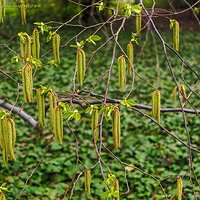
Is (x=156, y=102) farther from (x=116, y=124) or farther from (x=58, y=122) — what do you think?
(x=58, y=122)

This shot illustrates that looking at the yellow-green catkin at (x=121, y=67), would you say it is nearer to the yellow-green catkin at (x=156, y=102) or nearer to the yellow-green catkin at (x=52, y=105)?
the yellow-green catkin at (x=156, y=102)

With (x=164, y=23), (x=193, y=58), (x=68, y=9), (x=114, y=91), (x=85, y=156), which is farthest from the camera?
(x=164, y=23)

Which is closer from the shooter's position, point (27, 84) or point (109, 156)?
point (27, 84)

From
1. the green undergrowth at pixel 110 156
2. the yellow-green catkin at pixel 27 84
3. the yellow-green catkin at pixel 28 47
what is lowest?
the green undergrowth at pixel 110 156

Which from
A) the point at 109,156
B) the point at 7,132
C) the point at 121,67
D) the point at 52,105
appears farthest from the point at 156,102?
the point at 109,156

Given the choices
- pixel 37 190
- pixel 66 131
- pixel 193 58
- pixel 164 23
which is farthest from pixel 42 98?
pixel 164 23

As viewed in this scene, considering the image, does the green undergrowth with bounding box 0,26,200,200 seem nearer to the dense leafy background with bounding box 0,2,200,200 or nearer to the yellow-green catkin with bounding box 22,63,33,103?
the dense leafy background with bounding box 0,2,200,200

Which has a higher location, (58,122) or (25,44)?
(25,44)

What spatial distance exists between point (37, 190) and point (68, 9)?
684cm

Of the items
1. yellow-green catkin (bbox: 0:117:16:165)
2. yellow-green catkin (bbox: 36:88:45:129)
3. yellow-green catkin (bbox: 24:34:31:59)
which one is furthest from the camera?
yellow-green catkin (bbox: 24:34:31:59)

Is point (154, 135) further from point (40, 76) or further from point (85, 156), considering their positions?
point (40, 76)

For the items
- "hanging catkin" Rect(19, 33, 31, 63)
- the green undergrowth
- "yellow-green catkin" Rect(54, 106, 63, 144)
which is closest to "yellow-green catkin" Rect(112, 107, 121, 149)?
"yellow-green catkin" Rect(54, 106, 63, 144)

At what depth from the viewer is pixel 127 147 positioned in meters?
5.16

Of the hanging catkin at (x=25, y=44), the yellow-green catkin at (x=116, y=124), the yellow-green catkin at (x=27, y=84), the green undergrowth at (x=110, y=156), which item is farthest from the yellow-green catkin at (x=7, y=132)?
the green undergrowth at (x=110, y=156)
